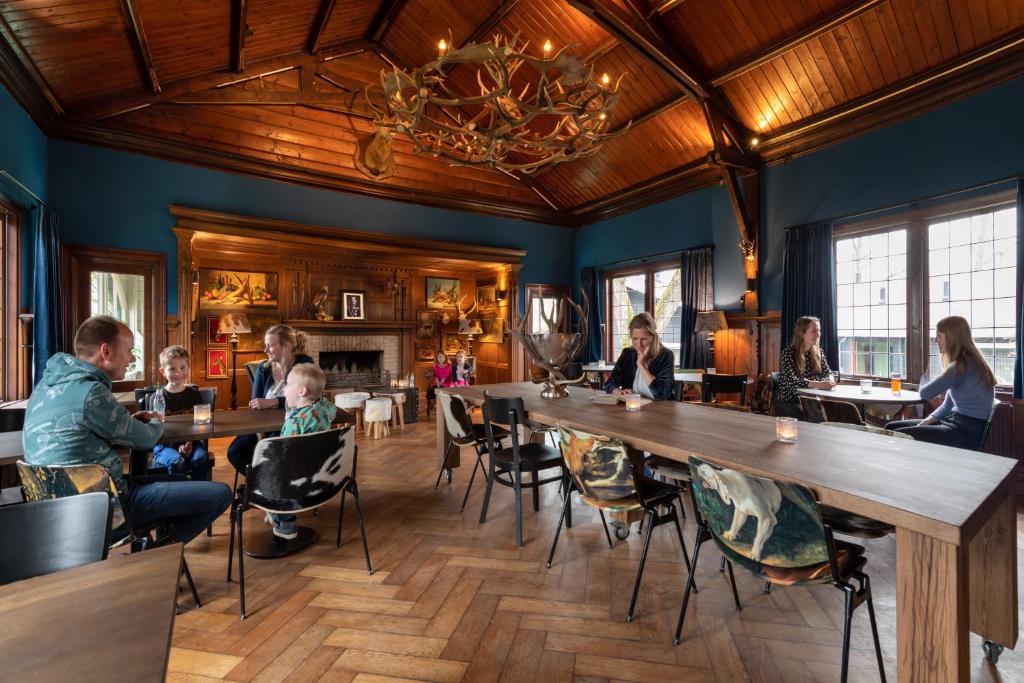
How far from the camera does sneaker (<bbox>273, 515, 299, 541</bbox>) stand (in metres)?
2.84

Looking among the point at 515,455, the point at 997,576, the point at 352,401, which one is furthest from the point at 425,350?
the point at 997,576

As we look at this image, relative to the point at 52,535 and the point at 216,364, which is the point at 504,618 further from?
the point at 216,364

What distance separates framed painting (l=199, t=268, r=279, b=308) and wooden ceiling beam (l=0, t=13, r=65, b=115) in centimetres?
255

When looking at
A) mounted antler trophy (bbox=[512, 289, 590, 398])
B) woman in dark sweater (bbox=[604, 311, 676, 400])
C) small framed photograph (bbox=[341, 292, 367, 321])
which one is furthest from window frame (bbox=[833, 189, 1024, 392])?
small framed photograph (bbox=[341, 292, 367, 321])

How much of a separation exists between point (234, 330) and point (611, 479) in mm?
6262

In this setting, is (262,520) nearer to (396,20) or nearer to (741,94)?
(396,20)

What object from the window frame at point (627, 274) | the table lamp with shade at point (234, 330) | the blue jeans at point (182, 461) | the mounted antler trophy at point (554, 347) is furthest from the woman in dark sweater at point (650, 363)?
the table lamp with shade at point (234, 330)

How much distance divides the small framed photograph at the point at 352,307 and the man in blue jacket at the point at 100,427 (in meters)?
5.71

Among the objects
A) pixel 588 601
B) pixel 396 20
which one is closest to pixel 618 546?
pixel 588 601

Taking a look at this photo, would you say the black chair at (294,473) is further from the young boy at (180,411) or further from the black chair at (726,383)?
the black chair at (726,383)

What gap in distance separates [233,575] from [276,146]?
213 inches

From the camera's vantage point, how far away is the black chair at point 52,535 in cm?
117

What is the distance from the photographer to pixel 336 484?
2.48m

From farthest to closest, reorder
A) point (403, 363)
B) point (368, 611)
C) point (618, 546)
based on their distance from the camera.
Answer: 1. point (403, 363)
2. point (618, 546)
3. point (368, 611)
